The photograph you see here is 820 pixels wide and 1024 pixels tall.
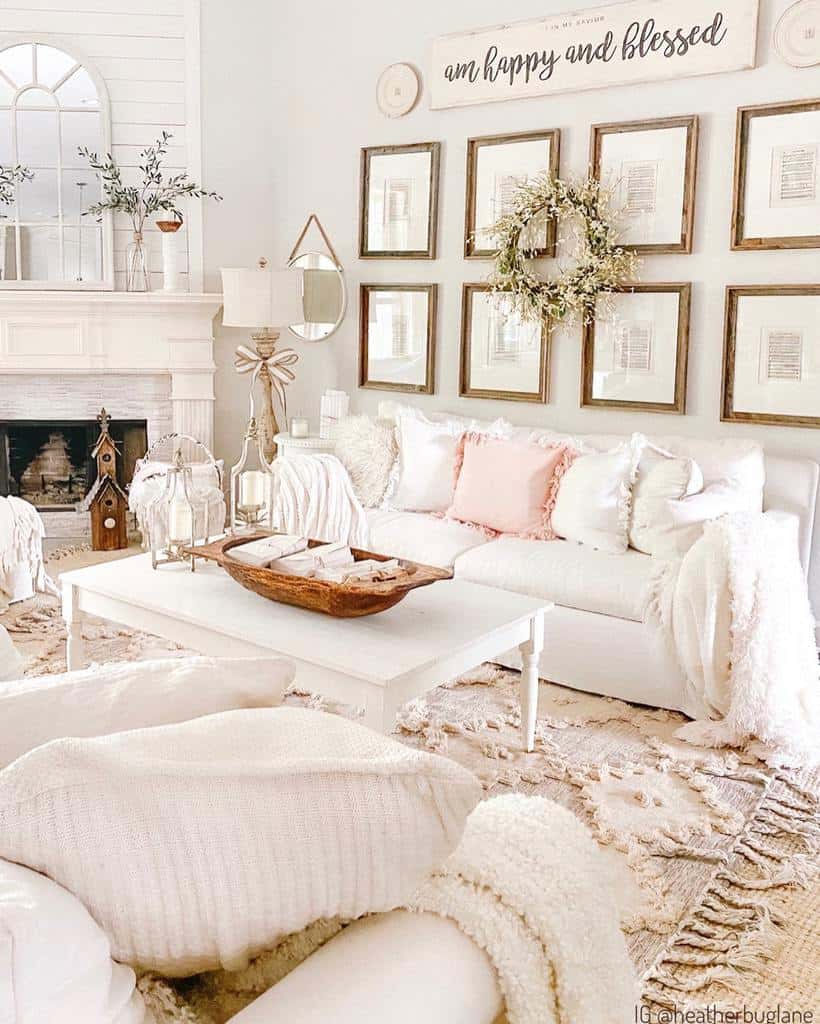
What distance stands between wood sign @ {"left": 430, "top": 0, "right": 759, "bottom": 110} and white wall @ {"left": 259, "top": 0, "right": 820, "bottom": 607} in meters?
0.05

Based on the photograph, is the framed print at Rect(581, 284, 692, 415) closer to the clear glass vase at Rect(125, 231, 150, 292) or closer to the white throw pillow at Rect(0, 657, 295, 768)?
the clear glass vase at Rect(125, 231, 150, 292)

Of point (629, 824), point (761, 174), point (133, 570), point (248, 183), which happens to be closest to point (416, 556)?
point (133, 570)

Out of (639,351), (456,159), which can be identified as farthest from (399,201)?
(639,351)

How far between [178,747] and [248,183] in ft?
15.5

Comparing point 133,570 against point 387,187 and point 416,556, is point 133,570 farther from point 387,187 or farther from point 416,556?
point 387,187

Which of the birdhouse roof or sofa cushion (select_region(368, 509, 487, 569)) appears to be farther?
the birdhouse roof

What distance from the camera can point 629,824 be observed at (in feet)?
8.17

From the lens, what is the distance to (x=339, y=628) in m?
2.53

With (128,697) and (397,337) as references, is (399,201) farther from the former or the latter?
(128,697)

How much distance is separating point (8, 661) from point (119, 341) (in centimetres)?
332

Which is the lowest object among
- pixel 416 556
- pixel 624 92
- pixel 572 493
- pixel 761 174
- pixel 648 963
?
pixel 648 963

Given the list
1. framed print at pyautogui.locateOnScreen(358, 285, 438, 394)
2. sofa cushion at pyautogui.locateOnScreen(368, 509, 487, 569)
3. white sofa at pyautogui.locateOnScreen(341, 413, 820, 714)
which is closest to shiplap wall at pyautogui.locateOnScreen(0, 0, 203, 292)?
framed print at pyautogui.locateOnScreen(358, 285, 438, 394)

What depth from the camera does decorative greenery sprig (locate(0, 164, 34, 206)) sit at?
16.4 ft

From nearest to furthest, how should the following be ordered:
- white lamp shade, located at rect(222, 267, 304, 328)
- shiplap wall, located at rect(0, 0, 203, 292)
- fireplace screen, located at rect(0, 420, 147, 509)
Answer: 1. white lamp shade, located at rect(222, 267, 304, 328)
2. shiplap wall, located at rect(0, 0, 203, 292)
3. fireplace screen, located at rect(0, 420, 147, 509)
